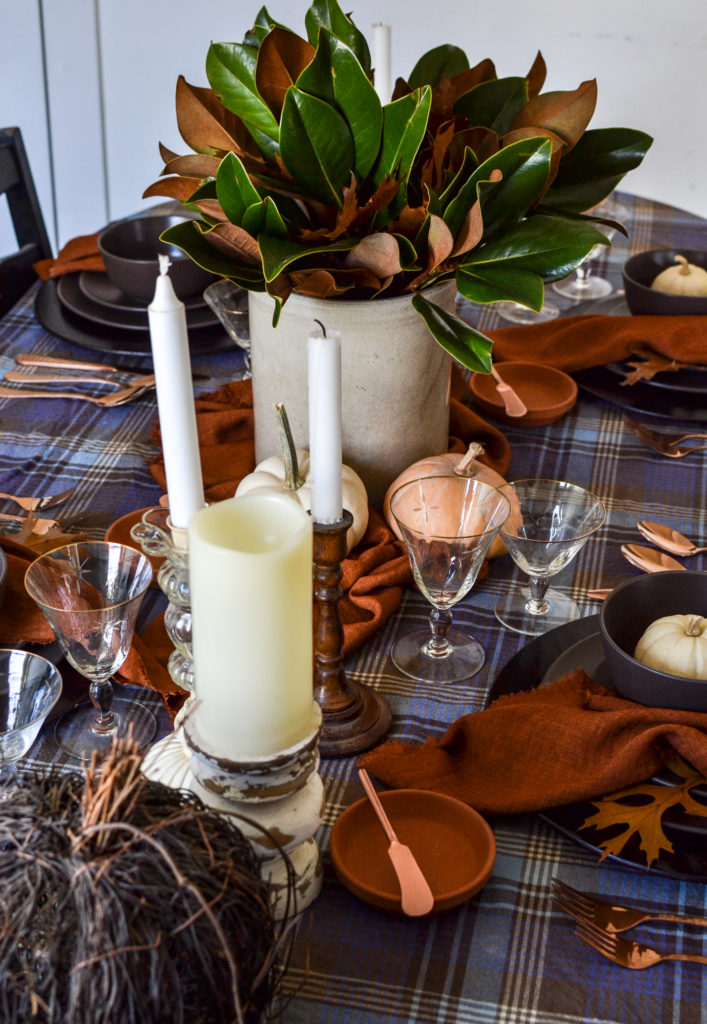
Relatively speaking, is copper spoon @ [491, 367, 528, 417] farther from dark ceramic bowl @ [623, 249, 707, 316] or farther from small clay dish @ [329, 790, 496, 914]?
small clay dish @ [329, 790, 496, 914]

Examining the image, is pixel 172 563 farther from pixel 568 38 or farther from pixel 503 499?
pixel 568 38

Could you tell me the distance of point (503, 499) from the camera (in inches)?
31.9

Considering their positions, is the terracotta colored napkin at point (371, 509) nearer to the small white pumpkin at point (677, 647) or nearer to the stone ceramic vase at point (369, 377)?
the stone ceramic vase at point (369, 377)

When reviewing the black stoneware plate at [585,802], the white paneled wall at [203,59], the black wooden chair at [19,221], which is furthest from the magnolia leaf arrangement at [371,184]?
Result: the white paneled wall at [203,59]

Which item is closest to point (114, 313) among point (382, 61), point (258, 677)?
point (382, 61)

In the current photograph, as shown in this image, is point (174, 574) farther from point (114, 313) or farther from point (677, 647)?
point (114, 313)

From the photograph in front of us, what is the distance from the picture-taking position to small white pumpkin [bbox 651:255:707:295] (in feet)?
4.05

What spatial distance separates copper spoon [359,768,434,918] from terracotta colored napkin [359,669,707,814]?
0.07m

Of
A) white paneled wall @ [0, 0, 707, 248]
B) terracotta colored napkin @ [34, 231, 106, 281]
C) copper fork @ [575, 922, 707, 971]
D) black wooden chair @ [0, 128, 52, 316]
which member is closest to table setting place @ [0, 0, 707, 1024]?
copper fork @ [575, 922, 707, 971]

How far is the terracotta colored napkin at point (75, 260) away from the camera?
1.33m

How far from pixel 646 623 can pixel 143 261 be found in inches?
28.9

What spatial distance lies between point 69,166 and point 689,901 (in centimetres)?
278

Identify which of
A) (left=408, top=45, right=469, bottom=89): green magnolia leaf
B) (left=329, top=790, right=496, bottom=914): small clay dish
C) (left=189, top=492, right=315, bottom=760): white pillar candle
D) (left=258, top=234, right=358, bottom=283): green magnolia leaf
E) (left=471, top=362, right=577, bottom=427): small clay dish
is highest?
(left=408, top=45, right=469, bottom=89): green magnolia leaf

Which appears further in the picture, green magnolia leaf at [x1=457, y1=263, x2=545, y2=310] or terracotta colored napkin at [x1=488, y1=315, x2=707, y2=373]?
terracotta colored napkin at [x1=488, y1=315, x2=707, y2=373]
